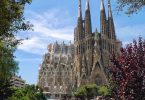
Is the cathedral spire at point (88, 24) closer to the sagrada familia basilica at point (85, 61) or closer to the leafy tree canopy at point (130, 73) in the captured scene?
the sagrada familia basilica at point (85, 61)

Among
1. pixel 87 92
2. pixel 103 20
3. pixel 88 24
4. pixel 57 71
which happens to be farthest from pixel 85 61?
pixel 87 92

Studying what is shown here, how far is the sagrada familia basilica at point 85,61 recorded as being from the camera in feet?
424

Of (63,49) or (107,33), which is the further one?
(63,49)

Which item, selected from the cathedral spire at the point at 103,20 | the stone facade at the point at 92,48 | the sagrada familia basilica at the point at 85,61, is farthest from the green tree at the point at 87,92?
the cathedral spire at the point at 103,20

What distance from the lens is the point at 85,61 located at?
13150cm

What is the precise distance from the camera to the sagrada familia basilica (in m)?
129

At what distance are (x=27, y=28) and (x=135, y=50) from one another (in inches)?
249

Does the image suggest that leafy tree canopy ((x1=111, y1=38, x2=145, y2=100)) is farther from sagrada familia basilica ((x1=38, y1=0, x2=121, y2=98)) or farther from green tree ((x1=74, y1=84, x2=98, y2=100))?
sagrada familia basilica ((x1=38, y1=0, x2=121, y2=98))

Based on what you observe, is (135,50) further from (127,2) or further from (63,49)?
(63,49)

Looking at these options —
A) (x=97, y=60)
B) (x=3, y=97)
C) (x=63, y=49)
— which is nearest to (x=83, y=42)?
(x=97, y=60)

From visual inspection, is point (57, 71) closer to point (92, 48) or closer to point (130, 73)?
point (92, 48)

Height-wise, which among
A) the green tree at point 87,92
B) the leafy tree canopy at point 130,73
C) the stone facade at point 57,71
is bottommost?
the leafy tree canopy at point 130,73

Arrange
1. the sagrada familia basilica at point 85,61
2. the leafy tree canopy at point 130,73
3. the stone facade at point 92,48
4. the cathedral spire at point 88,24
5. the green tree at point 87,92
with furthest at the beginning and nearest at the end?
the cathedral spire at point 88,24, the sagrada familia basilica at point 85,61, the stone facade at point 92,48, the green tree at point 87,92, the leafy tree canopy at point 130,73

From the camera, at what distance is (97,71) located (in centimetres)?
12838
